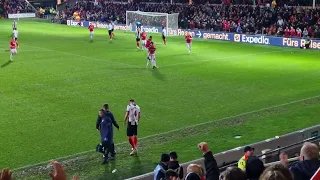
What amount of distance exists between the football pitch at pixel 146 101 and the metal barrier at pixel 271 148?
156 centimetres

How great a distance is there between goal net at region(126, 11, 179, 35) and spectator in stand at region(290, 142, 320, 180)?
46602 mm

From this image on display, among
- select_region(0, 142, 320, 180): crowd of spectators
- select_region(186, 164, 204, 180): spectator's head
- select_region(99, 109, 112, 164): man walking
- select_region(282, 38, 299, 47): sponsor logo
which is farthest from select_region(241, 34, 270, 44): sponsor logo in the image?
select_region(186, 164, 204, 180): spectator's head

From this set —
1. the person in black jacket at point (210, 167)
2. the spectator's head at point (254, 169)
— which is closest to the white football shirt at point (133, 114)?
the person in black jacket at point (210, 167)

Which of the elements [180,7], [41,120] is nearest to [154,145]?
[41,120]

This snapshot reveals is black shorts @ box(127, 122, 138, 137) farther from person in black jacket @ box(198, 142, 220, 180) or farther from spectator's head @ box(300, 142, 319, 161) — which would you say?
spectator's head @ box(300, 142, 319, 161)

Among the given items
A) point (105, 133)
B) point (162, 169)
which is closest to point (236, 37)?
point (105, 133)

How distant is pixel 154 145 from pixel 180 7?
4664 centimetres

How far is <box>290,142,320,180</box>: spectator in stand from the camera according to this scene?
728cm

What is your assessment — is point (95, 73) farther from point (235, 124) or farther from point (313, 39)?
point (313, 39)

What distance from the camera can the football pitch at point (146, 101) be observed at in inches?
652

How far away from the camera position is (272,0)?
5522 centimetres

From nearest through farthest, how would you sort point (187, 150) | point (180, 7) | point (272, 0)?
1. point (187, 150)
2. point (272, 0)
3. point (180, 7)

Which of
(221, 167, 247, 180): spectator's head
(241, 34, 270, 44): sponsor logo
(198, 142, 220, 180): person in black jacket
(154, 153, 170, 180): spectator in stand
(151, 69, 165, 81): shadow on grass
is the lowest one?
(151, 69, 165, 81): shadow on grass

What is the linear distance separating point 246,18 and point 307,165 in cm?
4591
